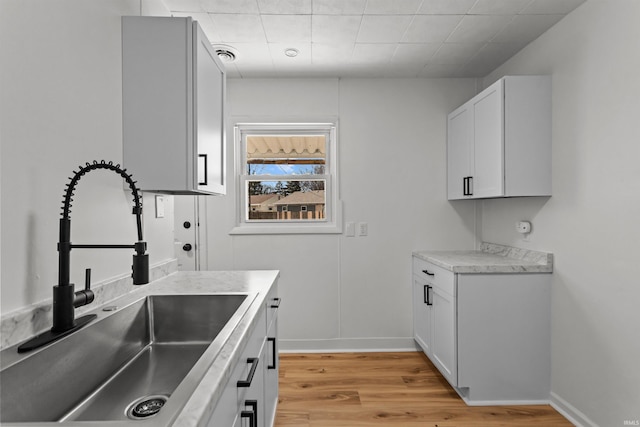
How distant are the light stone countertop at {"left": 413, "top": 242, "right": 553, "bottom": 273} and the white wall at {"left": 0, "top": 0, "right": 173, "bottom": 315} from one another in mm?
1975

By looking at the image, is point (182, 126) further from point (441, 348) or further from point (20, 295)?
point (441, 348)

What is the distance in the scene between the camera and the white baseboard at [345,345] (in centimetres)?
315

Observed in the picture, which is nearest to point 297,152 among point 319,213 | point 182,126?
point 319,213

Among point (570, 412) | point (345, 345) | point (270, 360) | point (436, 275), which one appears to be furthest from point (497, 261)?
point (270, 360)

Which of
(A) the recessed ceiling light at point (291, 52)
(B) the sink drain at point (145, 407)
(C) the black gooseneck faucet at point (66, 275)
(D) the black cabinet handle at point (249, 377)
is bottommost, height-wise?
(B) the sink drain at point (145, 407)

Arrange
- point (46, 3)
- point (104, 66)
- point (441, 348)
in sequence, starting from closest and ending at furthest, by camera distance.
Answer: point (46, 3) → point (104, 66) → point (441, 348)

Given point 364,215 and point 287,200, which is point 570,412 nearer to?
point 364,215

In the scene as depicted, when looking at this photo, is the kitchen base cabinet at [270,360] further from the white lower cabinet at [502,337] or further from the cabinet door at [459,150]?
the cabinet door at [459,150]

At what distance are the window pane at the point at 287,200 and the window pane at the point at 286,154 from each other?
110 millimetres

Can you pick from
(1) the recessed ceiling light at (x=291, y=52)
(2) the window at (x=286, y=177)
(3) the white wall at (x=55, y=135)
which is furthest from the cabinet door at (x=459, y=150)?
(3) the white wall at (x=55, y=135)

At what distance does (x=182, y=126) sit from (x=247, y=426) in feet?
4.04

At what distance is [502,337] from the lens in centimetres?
230

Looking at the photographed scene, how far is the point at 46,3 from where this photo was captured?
1.14 meters

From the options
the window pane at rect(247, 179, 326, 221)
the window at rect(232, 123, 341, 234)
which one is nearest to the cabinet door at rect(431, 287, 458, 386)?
the window at rect(232, 123, 341, 234)
